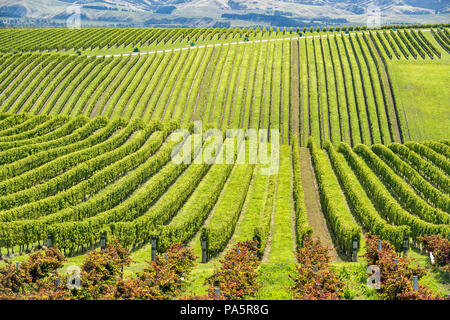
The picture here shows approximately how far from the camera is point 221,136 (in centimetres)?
5572

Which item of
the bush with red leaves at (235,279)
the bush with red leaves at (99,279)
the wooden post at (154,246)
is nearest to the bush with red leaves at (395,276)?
the bush with red leaves at (235,279)

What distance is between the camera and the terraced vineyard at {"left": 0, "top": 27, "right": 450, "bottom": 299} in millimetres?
29438

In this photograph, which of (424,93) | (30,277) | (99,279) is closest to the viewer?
(99,279)

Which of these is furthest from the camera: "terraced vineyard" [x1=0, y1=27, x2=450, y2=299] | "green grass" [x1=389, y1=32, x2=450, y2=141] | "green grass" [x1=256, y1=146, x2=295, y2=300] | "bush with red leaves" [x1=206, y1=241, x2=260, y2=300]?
"green grass" [x1=389, y1=32, x2=450, y2=141]

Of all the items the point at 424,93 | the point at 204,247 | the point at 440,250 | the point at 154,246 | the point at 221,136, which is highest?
the point at 424,93

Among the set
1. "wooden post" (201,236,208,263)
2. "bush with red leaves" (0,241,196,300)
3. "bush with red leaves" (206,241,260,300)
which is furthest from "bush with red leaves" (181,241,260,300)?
"wooden post" (201,236,208,263)

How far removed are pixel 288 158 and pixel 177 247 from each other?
30.8 m

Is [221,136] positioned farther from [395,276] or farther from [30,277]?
[395,276]

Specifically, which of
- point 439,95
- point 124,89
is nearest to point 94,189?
point 124,89

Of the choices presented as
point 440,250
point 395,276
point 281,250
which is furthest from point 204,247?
point 440,250

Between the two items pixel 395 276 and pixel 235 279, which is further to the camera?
pixel 235 279

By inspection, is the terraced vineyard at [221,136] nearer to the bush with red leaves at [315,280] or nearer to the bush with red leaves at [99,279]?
the bush with red leaves at [315,280]

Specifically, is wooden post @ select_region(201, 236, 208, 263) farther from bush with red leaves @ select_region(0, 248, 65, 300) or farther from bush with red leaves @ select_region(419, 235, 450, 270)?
bush with red leaves @ select_region(419, 235, 450, 270)

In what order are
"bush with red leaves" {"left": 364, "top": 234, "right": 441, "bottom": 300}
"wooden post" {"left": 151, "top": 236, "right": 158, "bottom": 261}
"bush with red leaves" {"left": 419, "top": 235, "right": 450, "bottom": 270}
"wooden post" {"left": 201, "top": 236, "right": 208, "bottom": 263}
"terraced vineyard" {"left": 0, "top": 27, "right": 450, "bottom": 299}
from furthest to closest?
"terraced vineyard" {"left": 0, "top": 27, "right": 450, "bottom": 299}, "wooden post" {"left": 201, "top": 236, "right": 208, "bottom": 263}, "wooden post" {"left": 151, "top": 236, "right": 158, "bottom": 261}, "bush with red leaves" {"left": 419, "top": 235, "right": 450, "bottom": 270}, "bush with red leaves" {"left": 364, "top": 234, "right": 441, "bottom": 300}
